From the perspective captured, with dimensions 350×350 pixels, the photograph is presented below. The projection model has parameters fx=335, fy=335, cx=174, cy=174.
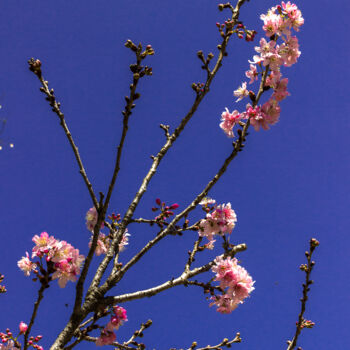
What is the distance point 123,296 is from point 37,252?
2.81ft

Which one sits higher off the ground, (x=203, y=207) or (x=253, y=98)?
(x=253, y=98)

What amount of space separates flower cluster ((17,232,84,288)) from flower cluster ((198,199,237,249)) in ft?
4.20

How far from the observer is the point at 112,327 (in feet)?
10.4

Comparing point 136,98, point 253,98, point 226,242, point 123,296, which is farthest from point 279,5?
point 123,296

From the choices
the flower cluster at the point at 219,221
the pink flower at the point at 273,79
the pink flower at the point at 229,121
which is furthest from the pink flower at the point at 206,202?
the pink flower at the point at 273,79

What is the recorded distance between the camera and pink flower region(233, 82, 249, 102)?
3.83 meters

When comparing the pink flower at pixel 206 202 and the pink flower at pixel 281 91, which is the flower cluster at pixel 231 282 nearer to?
the pink flower at pixel 206 202

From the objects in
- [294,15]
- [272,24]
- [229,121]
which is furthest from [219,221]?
[294,15]

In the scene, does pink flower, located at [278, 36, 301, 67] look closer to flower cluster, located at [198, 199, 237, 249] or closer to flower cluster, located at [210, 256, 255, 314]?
flower cluster, located at [198, 199, 237, 249]

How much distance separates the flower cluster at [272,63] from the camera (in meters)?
3.56

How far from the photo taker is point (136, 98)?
9.29 ft

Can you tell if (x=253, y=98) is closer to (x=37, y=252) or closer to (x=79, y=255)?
(x=79, y=255)

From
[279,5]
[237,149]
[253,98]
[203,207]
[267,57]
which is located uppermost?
[279,5]

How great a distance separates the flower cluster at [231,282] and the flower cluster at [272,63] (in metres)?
1.45
